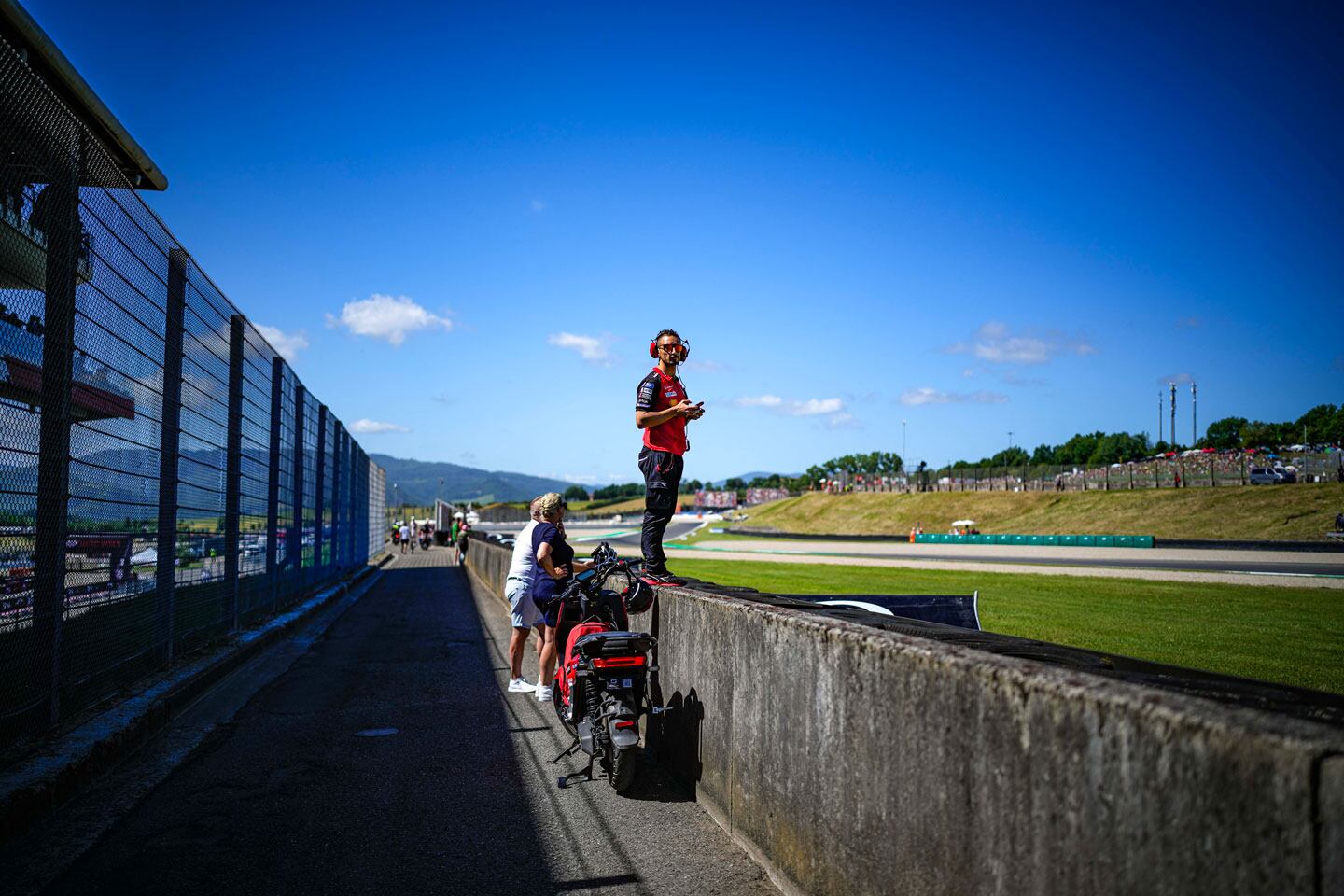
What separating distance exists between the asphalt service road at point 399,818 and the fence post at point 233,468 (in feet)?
9.87

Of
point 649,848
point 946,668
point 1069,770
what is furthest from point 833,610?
point 1069,770

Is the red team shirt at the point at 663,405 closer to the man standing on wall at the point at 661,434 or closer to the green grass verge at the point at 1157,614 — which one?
the man standing on wall at the point at 661,434

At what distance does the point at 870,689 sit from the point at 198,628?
26.5 ft

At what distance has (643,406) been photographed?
280 inches

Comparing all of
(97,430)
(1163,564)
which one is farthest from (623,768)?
(1163,564)

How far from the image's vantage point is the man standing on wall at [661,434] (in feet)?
23.2

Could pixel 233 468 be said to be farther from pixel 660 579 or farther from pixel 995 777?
pixel 995 777

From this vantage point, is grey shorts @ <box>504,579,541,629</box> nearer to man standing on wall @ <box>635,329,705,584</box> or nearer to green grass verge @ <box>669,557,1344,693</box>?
man standing on wall @ <box>635,329,705,584</box>

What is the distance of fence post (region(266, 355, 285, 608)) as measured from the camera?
13370 millimetres

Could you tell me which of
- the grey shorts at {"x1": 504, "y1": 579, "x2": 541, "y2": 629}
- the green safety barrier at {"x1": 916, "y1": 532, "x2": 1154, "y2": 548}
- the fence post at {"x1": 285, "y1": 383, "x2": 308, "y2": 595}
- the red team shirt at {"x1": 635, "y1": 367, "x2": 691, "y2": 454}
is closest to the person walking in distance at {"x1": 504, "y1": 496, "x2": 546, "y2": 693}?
the grey shorts at {"x1": 504, "y1": 579, "x2": 541, "y2": 629}

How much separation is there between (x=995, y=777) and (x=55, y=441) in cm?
546

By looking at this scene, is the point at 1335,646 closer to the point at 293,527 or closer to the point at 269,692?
the point at 269,692

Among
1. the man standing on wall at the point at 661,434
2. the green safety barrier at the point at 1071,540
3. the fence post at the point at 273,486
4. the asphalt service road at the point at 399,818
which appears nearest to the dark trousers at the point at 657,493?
the man standing on wall at the point at 661,434

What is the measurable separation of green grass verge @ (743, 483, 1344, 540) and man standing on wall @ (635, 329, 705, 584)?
43.5 meters
